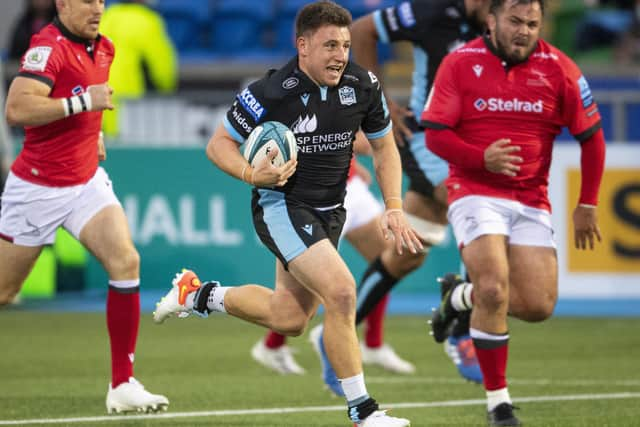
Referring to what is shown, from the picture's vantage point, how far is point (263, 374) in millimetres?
10281

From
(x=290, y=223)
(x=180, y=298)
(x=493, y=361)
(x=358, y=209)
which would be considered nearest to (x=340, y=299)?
(x=290, y=223)

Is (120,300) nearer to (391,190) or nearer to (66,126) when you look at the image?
(66,126)

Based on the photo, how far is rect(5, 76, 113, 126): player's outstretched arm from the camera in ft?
25.6

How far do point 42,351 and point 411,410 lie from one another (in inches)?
165

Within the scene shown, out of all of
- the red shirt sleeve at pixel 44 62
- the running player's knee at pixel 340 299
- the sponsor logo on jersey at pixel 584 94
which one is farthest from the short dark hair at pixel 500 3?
the red shirt sleeve at pixel 44 62

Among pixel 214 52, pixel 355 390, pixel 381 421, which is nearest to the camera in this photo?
pixel 381 421

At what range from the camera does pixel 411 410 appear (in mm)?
8344

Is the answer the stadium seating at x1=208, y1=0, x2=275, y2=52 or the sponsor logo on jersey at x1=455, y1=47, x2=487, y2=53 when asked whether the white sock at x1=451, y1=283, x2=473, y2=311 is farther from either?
the stadium seating at x1=208, y1=0, x2=275, y2=52

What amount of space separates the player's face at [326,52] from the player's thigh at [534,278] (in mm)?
1632

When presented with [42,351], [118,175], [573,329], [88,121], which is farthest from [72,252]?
[88,121]

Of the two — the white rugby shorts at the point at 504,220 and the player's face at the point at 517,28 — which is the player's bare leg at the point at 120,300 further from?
the player's face at the point at 517,28

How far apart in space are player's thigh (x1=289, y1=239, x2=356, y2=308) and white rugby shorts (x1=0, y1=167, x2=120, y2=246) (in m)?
1.69

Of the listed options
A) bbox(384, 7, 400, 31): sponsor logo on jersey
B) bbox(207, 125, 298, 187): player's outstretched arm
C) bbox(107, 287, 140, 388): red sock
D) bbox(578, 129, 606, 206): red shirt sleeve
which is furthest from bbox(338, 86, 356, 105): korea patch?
bbox(384, 7, 400, 31): sponsor logo on jersey

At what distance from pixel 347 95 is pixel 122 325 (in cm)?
213
